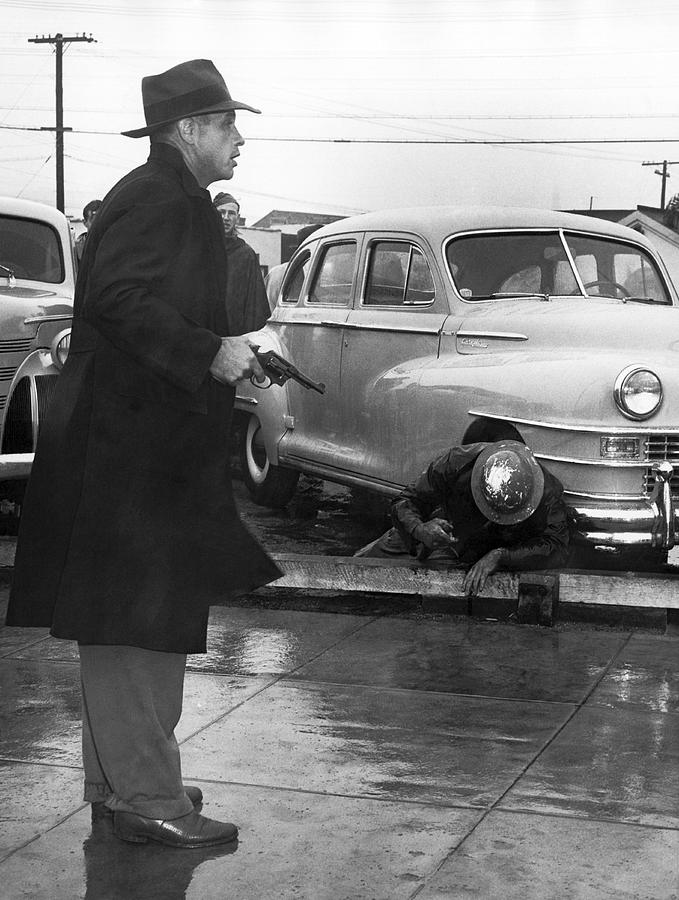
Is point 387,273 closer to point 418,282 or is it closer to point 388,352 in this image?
point 418,282

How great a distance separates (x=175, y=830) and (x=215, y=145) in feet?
5.58

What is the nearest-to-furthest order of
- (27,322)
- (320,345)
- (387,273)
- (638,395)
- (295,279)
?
(638,395), (387,273), (27,322), (320,345), (295,279)

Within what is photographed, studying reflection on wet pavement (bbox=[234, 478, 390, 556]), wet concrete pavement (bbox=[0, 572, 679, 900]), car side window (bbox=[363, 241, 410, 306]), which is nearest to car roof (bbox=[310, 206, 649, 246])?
car side window (bbox=[363, 241, 410, 306])

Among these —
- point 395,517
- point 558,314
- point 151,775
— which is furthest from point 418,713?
point 558,314

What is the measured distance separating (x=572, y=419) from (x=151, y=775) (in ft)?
11.3

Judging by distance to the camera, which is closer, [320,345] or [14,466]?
[14,466]

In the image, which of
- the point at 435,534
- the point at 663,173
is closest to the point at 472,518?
the point at 435,534

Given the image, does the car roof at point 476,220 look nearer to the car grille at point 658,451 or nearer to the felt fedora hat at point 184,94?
the car grille at point 658,451

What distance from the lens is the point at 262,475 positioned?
965cm

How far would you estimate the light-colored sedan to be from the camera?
244 inches

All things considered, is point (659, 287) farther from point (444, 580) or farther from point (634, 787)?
point (634, 787)

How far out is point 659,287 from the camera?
8.11 metres

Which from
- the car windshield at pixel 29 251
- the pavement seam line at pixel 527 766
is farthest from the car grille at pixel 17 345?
the pavement seam line at pixel 527 766

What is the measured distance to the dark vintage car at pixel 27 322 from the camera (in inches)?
310
